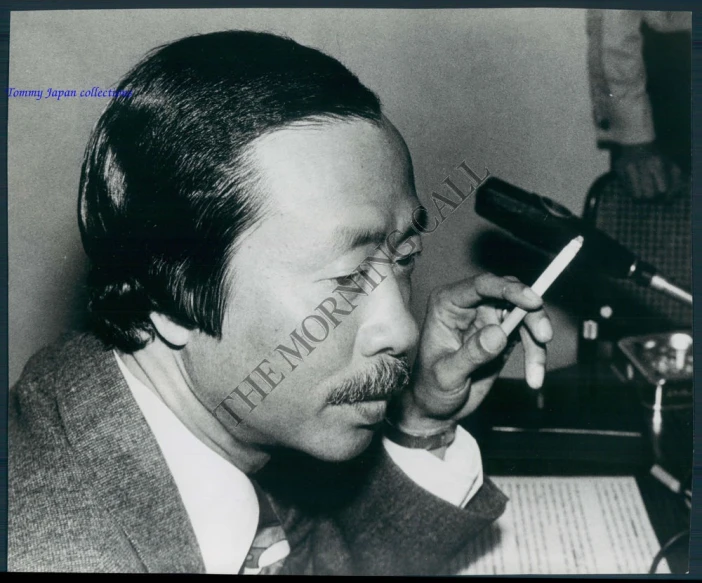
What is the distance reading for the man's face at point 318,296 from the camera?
3.10ft

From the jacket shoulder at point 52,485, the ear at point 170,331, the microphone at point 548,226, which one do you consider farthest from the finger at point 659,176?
the jacket shoulder at point 52,485

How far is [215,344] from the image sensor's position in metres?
0.97

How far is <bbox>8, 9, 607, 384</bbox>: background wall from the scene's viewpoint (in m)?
1.03

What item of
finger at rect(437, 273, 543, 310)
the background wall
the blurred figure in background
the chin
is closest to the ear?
the background wall

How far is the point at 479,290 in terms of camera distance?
1.05 m

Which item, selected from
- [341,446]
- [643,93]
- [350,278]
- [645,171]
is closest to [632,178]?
[645,171]

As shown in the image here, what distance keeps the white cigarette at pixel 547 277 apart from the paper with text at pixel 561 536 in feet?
0.79

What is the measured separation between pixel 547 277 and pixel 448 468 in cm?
32

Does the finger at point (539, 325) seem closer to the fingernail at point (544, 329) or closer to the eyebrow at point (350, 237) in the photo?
the fingernail at point (544, 329)

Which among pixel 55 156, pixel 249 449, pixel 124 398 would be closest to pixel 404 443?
pixel 249 449

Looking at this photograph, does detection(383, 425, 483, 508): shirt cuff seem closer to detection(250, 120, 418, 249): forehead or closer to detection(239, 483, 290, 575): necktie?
detection(239, 483, 290, 575): necktie

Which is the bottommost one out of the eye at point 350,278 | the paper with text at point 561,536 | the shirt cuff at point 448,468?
the paper with text at point 561,536

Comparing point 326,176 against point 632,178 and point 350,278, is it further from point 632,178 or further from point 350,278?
point 632,178

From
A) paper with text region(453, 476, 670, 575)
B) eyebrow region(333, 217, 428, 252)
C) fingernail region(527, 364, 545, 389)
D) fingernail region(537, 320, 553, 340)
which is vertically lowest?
paper with text region(453, 476, 670, 575)
